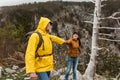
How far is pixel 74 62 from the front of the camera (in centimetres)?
1318

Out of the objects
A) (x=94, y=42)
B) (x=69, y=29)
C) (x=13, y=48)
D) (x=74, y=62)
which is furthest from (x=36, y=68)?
(x=69, y=29)

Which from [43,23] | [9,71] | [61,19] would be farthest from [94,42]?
[61,19]

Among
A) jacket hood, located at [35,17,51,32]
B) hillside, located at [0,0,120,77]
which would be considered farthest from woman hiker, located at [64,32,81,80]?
hillside, located at [0,0,120,77]

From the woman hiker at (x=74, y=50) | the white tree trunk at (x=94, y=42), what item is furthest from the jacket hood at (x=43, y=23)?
the white tree trunk at (x=94, y=42)

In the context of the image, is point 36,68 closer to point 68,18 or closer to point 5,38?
point 5,38

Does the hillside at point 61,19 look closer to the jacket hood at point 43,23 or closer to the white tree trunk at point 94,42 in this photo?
the white tree trunk at point 94,42

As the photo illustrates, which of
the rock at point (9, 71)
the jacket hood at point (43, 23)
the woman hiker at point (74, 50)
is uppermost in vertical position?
the jacket hood at point (43, 23)

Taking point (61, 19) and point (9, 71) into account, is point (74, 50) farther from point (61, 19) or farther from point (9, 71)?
point (61, 19)

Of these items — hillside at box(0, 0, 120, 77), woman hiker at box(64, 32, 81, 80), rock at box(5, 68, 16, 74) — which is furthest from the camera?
hillside at box(0, 0, 120, 77)

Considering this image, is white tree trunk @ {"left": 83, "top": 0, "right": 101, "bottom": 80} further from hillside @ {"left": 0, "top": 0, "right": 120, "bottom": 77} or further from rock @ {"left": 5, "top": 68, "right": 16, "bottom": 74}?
hillside @ {"left": 0, "top": 0, "right": 120, "bottom": 77}

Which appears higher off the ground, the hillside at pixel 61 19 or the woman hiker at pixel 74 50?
the hillside at pixel 61 19

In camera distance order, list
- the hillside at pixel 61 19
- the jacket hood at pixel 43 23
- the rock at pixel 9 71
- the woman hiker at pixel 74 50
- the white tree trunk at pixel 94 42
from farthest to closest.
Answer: the hillside at pixel 61 19
the rock at pixel 9 71
the white tree trunk at pixel 94 42
the woman hiker at pixel 74 50
the jacket hood at pixel 43 23

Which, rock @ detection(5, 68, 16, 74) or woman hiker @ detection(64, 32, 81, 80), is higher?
woman hiker @ detection(64, 32, 81, 80)

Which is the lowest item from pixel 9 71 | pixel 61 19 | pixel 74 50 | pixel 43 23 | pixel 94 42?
pixel 9 71
